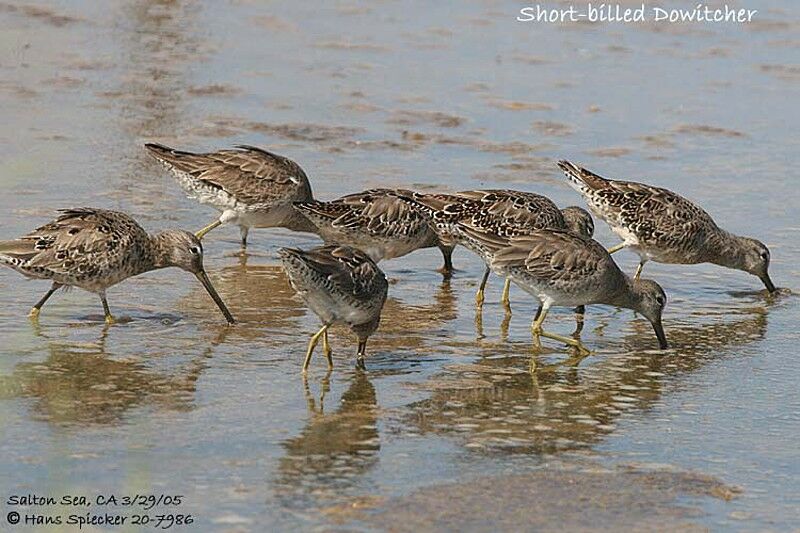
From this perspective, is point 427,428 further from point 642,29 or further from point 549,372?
point 642,29

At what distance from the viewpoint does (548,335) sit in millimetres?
9367

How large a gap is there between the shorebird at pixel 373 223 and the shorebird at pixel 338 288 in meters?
1.96

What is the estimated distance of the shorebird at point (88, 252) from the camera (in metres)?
9.25

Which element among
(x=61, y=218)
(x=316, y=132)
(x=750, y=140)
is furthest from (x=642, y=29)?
(x=61, y=218)

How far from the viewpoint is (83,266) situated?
925 centimetres

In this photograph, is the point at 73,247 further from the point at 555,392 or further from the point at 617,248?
the point at 617,248

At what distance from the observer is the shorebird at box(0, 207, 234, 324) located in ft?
30.3

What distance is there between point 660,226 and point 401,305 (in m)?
2.18

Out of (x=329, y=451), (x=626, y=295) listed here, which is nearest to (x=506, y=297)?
(x=626, y=295)

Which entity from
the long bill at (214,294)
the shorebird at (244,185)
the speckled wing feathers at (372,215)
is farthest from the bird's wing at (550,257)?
the shorebird at (244,185)

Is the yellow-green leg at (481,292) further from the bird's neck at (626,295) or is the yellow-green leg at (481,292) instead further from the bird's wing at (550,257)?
the bird's neck at (626,295)

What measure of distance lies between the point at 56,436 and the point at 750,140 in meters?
9.10

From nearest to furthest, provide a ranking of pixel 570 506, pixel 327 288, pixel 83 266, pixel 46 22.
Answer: pixel 570 506 < pixel 327 288 < pixel 83 266 < pixel 46 22

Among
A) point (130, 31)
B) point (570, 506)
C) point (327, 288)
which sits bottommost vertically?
point (570, 506)
